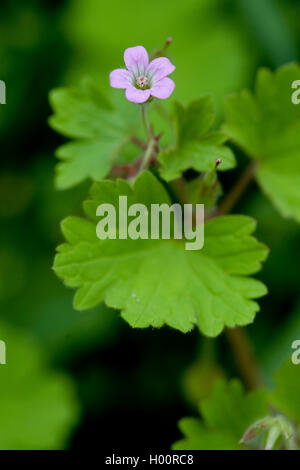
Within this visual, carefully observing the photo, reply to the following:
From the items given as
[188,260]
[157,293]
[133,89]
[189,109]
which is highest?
[189,109]

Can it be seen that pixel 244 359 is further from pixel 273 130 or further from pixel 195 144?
pixel 195 144

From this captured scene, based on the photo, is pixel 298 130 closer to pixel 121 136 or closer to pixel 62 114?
pixel 121 136

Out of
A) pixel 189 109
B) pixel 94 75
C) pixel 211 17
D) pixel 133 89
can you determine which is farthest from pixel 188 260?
pixel 211 17

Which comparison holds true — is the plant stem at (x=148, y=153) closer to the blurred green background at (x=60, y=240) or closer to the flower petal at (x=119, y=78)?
the flower petal at (x=119, y=78)

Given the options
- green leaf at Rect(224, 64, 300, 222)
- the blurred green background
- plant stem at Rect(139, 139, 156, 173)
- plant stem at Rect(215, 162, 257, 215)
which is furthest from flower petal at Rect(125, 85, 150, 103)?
the blurred green background

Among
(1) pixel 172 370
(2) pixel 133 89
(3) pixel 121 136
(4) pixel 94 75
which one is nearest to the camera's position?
(2) pixel 133 89

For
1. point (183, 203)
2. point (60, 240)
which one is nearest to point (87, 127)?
point (183, 203)
